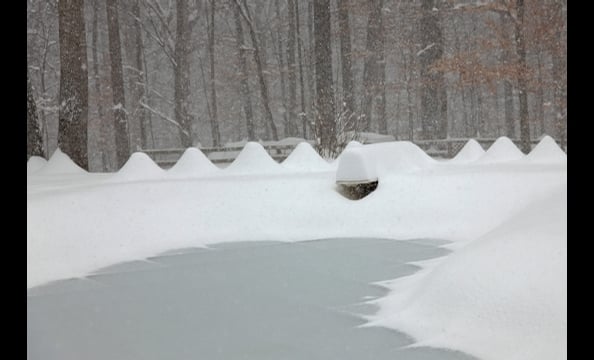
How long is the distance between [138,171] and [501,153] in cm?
799

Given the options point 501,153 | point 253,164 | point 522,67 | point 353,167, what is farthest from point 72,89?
point 522,67

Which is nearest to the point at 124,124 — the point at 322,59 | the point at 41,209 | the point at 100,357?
the point at 322,59

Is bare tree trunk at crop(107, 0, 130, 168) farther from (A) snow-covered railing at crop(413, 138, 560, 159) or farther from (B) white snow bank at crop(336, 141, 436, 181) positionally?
(B) white snow bank at crop(336, 141, 436, 181)

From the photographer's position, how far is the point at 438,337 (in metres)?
4.35

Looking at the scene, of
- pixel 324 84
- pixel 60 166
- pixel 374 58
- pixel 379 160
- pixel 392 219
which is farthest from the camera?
pixel 374 58

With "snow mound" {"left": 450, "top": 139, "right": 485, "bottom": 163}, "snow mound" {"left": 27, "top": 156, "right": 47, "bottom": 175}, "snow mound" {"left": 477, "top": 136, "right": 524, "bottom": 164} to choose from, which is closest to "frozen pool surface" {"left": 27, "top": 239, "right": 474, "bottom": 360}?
"snow mound" {"left": 477, "top": 136, "right": 524, "bottom": 164}

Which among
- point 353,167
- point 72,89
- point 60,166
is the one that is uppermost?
point 72,89

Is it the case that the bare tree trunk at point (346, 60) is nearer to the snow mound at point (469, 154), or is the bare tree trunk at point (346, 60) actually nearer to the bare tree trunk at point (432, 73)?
the bare tree trunk at point (432, 73)

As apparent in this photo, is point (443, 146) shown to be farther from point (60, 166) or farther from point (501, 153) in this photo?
point (60, 166)

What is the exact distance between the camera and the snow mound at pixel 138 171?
38.0 feet

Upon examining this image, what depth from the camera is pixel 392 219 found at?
987 centimetres

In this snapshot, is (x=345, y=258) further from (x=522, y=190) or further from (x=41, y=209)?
(x=41, y=209)

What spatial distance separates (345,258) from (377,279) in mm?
1227

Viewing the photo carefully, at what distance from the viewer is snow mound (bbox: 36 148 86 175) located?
13.4m
